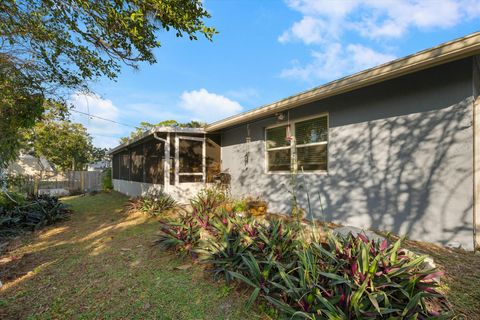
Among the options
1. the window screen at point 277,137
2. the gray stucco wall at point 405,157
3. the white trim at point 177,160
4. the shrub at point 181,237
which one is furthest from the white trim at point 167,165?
the gray stucco wall at point 405,157

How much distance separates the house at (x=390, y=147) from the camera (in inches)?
137

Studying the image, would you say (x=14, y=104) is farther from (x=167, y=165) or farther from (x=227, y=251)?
(x=227, y=251)

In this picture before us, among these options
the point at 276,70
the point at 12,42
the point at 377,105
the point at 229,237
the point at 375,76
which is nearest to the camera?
the point at 229,237

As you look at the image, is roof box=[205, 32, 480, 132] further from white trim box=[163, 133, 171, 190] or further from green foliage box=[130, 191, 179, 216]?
green foliage box=[130, 191, 179, 216]

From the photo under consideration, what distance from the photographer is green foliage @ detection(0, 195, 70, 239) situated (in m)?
5.54

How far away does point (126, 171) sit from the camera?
535 inches

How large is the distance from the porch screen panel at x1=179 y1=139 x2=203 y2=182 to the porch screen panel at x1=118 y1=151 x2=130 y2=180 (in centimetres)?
628

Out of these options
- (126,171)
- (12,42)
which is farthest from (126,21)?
Answer: (126,171)

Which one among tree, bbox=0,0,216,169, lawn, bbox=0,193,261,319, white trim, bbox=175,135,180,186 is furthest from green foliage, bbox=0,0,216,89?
lawn, bbox=0,193,261,319

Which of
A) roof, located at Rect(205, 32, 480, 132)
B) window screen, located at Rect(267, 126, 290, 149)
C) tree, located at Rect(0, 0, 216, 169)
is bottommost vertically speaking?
window screen, located at Rect(267, 126, 290, 149)

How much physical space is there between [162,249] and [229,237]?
1420 millimetres

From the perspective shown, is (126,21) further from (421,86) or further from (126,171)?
(126,171)

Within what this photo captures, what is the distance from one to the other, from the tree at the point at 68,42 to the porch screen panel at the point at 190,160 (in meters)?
3.49

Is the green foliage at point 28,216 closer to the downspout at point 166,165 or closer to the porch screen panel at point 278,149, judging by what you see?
the downspout at point 166,165
